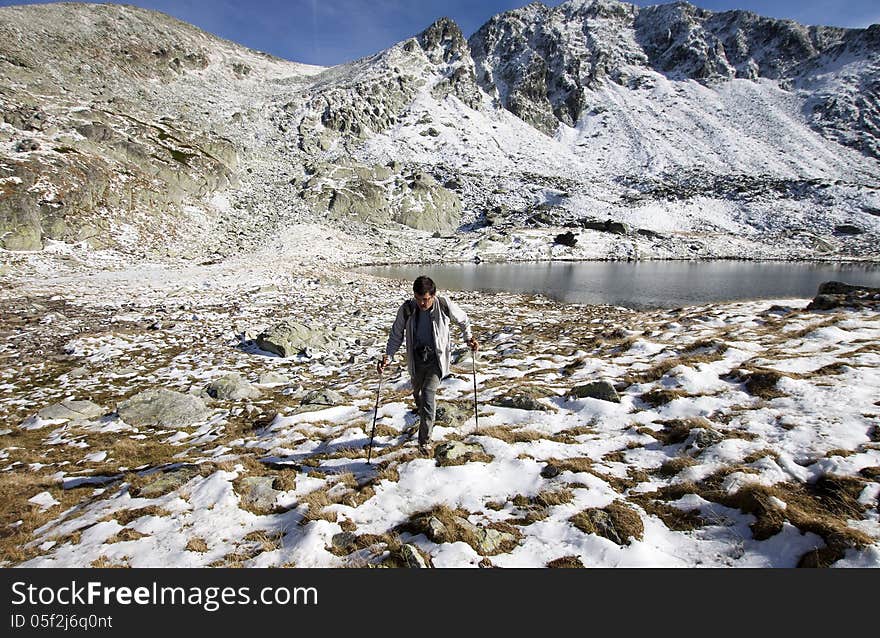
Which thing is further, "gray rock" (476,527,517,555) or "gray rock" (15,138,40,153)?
"gray rock" (15,138,40,153)

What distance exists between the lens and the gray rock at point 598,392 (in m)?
8.81

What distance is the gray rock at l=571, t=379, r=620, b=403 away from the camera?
8.81 meters

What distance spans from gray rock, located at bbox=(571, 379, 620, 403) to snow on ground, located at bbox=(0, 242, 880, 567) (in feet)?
0.51

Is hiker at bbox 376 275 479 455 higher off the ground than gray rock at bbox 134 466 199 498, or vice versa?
hiker at bbox 376 275 479 455


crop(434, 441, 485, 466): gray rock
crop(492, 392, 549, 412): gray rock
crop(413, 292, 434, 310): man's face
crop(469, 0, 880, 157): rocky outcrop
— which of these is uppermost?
crop(469, 0, 880, 157): rocky outcrop

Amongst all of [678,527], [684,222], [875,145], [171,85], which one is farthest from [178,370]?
[875,145]

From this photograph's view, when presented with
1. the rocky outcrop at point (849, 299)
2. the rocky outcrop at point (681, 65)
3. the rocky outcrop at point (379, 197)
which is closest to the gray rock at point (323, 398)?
the rocky outcrop at point (849, 299)

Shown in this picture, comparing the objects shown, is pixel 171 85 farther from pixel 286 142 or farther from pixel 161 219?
pixel 161 219

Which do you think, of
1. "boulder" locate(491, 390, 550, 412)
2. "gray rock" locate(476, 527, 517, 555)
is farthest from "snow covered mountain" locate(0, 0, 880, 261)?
"gray rock" locate(476, 527, 517, 555)

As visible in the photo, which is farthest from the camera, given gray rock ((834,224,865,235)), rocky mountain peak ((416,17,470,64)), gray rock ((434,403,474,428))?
rocky mountain peak ((416,17,470,64))

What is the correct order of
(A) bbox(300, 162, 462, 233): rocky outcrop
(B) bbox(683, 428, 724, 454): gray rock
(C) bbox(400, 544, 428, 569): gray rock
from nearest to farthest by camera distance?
1. (C) bbox(400, 544, 428, 569): gray rock
2. (B) bbox(683, 428, 724, 454): gray rock
3. (A) bbox(300, 162, 462, 233): rocky outcrop

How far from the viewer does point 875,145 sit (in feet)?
457

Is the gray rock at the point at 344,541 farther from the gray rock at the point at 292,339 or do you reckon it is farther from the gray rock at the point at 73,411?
the gray rock at the point at 292,339

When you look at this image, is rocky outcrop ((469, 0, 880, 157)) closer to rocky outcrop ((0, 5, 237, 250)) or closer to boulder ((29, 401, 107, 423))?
rocky outcrop ((0, 5, 237, 250))
